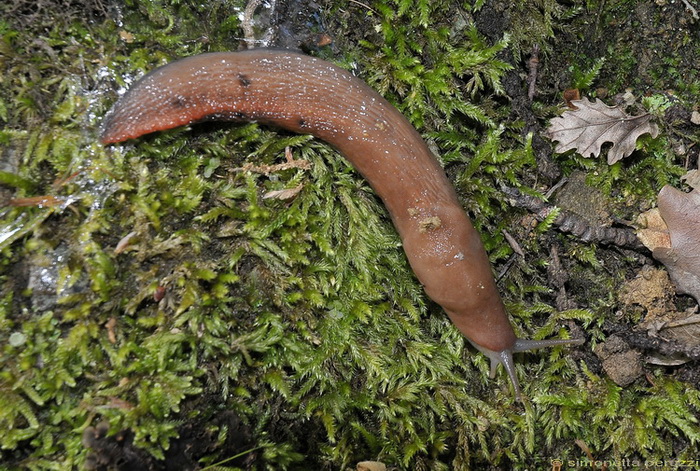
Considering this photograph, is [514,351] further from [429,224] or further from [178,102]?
[178,102]

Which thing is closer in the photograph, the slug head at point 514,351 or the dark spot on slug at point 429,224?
the dark spot on slug at point 429,224

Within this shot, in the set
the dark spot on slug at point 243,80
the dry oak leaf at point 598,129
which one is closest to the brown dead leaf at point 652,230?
the dry oak leaf at point 598,129

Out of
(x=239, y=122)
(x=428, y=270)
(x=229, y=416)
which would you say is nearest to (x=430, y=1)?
(x=239, y=122)

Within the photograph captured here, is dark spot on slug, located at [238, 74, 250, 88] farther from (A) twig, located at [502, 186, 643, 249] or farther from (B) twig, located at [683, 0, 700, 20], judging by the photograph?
(B) twig, located at [683, 0, 700, 20]

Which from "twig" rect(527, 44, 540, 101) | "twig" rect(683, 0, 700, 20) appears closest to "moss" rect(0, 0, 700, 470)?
"twig" rect(527, 44, 540, 101)

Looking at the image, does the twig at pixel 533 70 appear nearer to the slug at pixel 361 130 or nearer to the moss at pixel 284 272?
the moss at pixel 284 272

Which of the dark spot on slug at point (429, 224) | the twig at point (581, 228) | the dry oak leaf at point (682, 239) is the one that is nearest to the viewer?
the dark spot on slug at point (429, 224)

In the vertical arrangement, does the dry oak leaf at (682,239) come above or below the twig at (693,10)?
below
